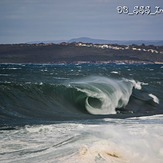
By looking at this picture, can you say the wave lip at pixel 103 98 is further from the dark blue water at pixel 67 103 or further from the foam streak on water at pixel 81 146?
the foam streak on water at pixel 81 146

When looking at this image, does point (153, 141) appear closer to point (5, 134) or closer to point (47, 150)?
point (47, 150)

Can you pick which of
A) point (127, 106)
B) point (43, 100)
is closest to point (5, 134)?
point (43, 100)

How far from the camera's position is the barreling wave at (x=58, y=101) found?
16.3 metres

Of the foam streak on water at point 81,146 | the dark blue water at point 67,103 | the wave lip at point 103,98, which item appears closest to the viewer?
the foam streak on water at point 81,146

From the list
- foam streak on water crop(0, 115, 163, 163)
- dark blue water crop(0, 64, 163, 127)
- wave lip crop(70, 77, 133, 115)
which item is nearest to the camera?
foam streak on water crop(0, 115, 163, 163)

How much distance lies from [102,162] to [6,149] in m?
2.55

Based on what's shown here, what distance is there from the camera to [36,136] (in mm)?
9445

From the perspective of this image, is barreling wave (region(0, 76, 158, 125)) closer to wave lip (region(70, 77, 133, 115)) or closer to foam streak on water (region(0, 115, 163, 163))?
wave lip (region(70, 77, 133, 115))

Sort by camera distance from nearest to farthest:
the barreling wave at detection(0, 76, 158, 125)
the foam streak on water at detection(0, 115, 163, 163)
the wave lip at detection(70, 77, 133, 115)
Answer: the foam streak on water at detection(0, 115, 163, 163) → the barreling wave at detection(0, 76, 158, 125) → the wave lip at detection(70, 77, 133, 115)

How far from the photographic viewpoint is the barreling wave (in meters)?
16.3

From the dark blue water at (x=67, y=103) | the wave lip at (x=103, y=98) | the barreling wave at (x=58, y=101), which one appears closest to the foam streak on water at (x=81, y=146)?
the dark blue water at (x=67, y=103)

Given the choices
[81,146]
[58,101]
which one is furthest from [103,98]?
[81,146]

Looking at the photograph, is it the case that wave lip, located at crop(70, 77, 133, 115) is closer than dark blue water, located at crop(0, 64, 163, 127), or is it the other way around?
dark blue water, located at crop(0, 64, 163, 127)

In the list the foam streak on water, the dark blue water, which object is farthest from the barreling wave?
the foam streak on water
